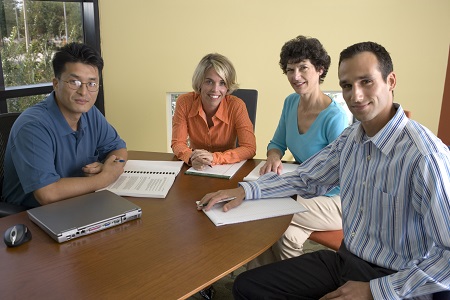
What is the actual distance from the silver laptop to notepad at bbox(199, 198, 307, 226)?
0.91ft

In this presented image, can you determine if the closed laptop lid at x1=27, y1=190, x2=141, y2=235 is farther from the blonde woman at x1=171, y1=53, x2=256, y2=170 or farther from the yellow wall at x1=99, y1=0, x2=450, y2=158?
the yellow wall at x1=99, y1=0, x2=450, y2=158

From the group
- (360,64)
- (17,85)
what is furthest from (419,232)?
(17,85)

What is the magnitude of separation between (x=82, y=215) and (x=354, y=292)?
89cm

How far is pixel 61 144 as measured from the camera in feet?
5.73

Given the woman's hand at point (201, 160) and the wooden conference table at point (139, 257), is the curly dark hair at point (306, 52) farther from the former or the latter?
the wooden conference table at point (139, 257)

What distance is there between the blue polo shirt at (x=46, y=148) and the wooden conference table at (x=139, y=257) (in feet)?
0.63

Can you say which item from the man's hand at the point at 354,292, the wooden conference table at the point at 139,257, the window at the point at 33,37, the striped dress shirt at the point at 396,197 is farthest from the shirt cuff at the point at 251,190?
the window at the point at 33,37

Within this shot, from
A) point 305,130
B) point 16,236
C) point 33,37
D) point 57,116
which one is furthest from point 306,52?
point 33,37

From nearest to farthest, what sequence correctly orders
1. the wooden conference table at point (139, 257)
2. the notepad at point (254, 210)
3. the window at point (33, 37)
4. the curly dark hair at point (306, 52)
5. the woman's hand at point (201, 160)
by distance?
the wooden conference table at point (139, 257), the notepad at point (254, 210), the woman's hand at point (201, 160), the curly dark hair at point (306, 52), the window at point (33, 37)

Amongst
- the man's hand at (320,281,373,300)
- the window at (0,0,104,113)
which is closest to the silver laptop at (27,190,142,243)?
the man's hand at (320,281,373,300)

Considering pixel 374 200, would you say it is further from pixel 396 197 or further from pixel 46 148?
pixel 46 148

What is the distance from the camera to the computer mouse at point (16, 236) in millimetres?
1198

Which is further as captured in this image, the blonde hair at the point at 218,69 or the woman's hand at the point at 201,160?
the blonde hair at the point at 218,69

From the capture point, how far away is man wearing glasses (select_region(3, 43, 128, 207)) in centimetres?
156
